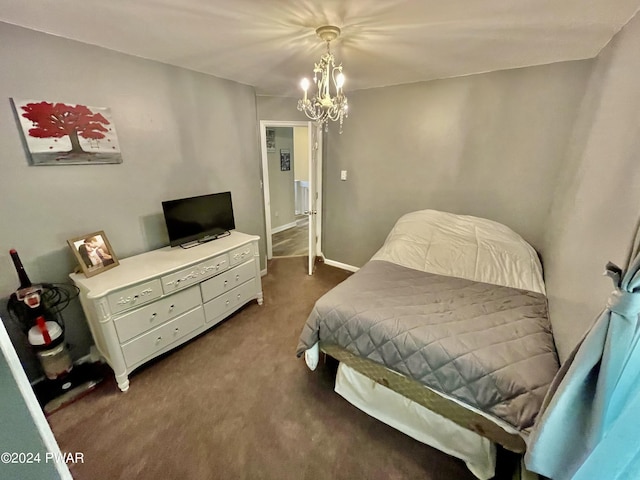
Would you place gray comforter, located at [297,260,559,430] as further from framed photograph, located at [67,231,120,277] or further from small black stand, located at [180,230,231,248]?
framed photograph, located at [67,231,120,277]

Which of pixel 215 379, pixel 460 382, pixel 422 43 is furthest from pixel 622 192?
pixel 215 379

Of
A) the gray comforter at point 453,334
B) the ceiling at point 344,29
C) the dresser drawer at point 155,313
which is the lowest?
the dresser drawer at point 155,313

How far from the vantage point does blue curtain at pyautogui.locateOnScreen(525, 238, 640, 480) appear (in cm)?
70

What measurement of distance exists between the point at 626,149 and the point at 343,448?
6.84ft

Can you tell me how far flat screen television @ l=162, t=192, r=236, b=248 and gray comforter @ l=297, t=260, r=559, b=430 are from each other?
4.81 feet

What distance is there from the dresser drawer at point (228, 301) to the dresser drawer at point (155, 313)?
152 millimetres

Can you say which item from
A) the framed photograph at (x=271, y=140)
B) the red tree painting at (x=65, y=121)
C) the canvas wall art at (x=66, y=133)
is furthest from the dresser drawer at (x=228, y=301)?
the framed photograph at (x=271, y=140)

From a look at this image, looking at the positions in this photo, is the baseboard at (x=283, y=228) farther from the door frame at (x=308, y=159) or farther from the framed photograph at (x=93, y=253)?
the framed photograph at (x=93, y=253)

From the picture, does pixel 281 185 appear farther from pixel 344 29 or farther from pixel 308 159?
pixel 344 29

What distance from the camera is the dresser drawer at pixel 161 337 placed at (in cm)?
193

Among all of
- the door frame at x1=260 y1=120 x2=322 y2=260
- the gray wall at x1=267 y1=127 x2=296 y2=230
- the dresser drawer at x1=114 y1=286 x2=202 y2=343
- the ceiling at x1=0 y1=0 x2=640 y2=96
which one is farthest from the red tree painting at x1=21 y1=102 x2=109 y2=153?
the gray wall at x1=267 y1=127 x2=296 y2=230

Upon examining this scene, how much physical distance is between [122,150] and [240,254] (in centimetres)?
127

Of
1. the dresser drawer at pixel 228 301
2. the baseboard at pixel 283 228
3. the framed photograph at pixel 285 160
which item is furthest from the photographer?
the baseboard at pixel 283 228

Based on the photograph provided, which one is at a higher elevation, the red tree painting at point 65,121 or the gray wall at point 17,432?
the red tree painting at point 65,121
